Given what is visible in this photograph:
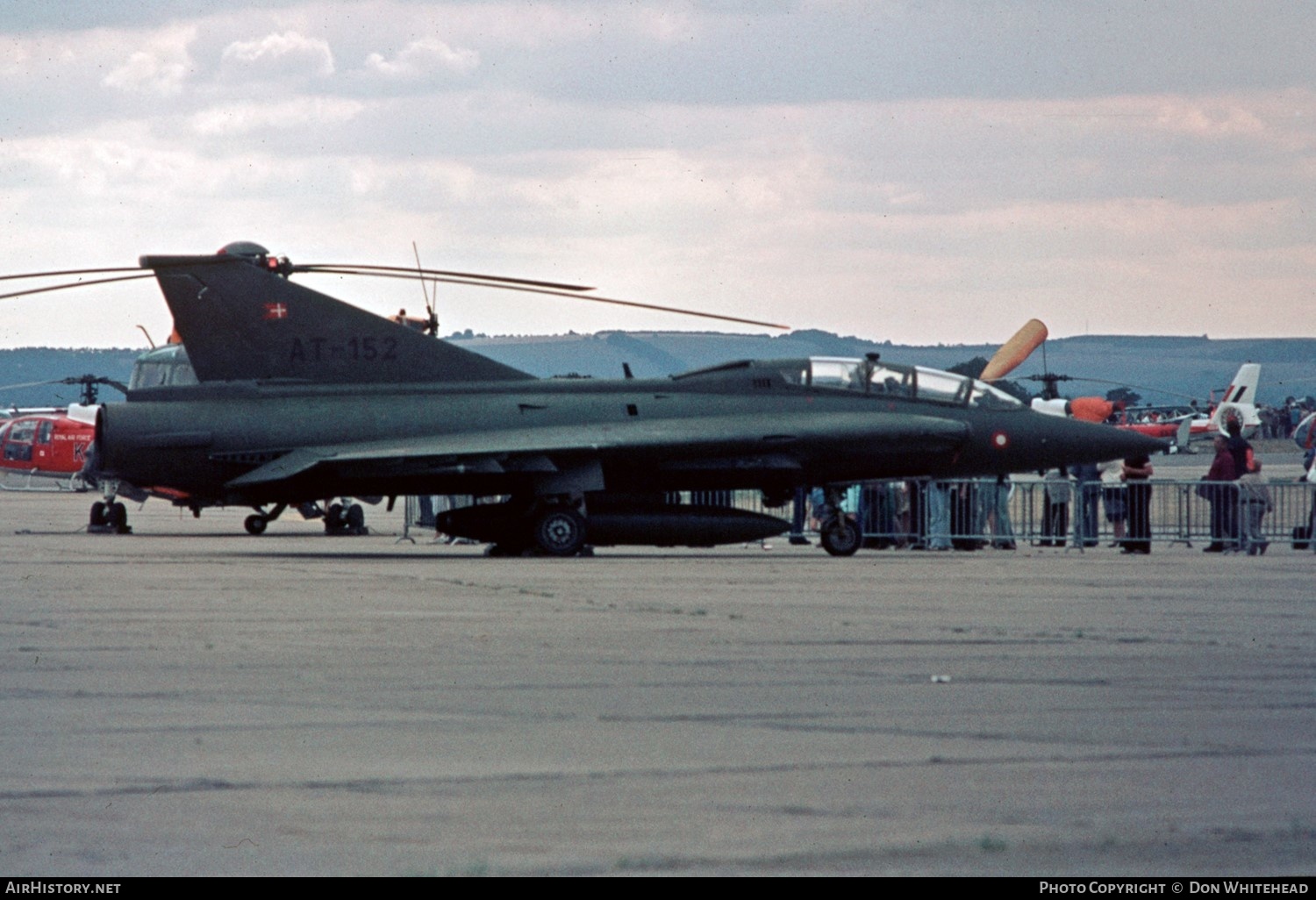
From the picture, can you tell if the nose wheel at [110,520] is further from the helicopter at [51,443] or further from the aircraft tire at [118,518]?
the helicopter at [51,443]

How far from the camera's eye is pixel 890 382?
23.5 m

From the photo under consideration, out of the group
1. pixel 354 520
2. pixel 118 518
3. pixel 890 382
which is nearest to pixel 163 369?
pixel 118 518

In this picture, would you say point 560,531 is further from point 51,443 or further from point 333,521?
point 51,443

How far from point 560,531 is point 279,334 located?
4079 millimetres

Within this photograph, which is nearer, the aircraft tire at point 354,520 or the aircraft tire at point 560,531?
the aircraft tire at point 560,531

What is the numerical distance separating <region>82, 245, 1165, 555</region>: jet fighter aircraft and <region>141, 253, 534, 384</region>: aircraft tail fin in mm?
21

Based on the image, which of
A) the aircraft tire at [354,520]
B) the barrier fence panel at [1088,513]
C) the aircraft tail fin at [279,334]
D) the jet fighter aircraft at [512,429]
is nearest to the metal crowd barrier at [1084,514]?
the barrier fence panel at [1088,513]

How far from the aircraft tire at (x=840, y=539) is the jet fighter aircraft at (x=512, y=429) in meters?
0.02

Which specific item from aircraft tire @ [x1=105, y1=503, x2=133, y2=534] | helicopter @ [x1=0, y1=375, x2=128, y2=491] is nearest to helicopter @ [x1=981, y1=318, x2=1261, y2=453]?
aircraft tire @ [x1=105, y1=503, x2=133, y2=534]

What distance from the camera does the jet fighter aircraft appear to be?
71.7 feet

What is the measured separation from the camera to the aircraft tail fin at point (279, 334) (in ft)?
72.4

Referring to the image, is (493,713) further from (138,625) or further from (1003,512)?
(1003,512)
